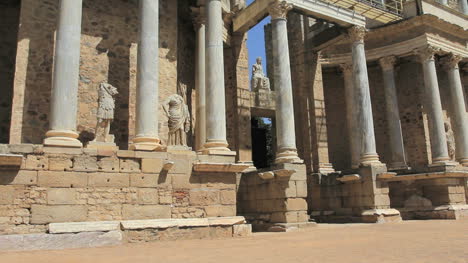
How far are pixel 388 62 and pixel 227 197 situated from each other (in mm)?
13495

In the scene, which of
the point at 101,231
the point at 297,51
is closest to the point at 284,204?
the point at 101,231

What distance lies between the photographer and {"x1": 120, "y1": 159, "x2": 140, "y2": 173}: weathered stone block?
10227 mm

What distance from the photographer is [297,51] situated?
20859 millimetres

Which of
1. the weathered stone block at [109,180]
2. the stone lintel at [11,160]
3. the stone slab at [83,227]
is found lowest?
the stone slab at [83,227]

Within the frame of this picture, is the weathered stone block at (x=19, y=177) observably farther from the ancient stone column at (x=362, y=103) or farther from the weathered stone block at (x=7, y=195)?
the ancient stone column at (x=362, y=103)

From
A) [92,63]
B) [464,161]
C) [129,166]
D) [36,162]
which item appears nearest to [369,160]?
[464,161]

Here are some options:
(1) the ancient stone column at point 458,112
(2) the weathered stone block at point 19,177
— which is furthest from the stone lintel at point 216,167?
(1) the ancient stone column at point 458,112

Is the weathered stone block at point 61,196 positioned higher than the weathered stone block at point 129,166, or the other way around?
the weathered stone block at point 129,166

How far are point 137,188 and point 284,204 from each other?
528cm

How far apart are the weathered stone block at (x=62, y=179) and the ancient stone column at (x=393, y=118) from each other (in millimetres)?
15280

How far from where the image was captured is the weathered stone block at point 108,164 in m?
9.95

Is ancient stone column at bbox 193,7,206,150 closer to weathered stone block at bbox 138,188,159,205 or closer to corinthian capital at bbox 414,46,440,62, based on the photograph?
weathered stone block at bbox 138,188,159,205

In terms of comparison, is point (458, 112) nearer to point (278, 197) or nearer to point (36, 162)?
point (278, 197)

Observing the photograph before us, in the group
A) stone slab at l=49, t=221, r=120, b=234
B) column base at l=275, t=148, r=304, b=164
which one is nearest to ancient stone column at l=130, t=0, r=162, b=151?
stone slab at l=49, t=221, r=120, b=234
